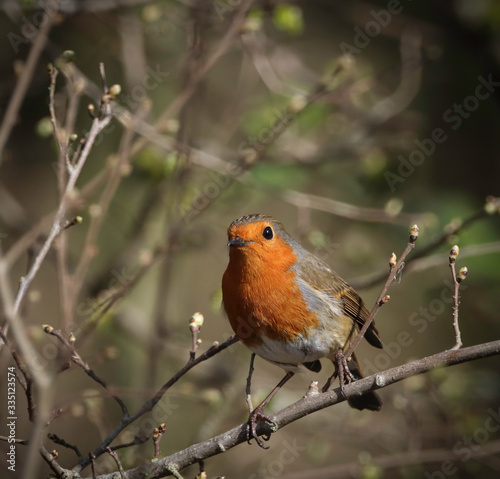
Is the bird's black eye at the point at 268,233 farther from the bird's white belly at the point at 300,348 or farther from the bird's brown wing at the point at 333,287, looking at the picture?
the bird's white belly at the point at 300,348

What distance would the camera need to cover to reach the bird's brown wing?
11.6 ft

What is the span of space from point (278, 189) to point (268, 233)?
3.73ft

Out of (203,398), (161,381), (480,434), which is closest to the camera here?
(203,398)

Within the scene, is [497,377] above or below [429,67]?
below

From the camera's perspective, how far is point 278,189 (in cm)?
461

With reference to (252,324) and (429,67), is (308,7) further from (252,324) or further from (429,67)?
(252,324)

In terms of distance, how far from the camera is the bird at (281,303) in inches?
127

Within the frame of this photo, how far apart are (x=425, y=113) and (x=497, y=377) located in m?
2.85

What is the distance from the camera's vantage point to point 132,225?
569cm

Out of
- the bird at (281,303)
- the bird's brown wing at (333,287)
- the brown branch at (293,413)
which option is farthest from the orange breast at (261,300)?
the brown branch at (293,413)

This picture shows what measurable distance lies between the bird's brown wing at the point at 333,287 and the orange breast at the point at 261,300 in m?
0.15

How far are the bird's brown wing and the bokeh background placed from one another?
0.36 metres

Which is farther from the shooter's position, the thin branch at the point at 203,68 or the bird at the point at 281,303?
the thin branch at the point at 203,68

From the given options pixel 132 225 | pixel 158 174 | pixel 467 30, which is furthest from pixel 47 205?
pixel 467 30
